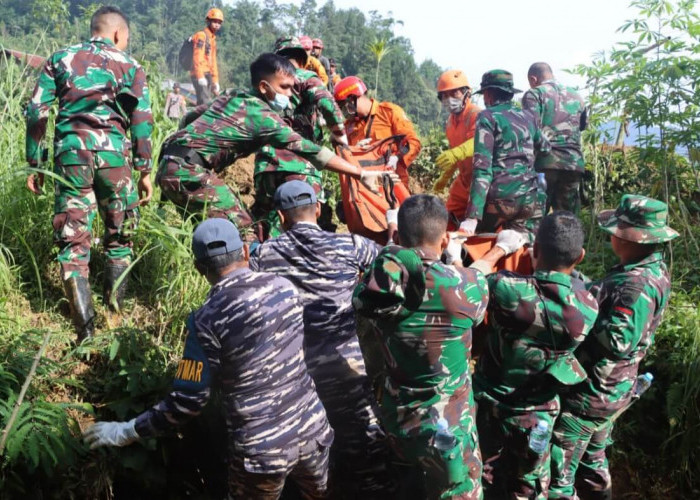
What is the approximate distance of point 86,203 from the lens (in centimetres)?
374

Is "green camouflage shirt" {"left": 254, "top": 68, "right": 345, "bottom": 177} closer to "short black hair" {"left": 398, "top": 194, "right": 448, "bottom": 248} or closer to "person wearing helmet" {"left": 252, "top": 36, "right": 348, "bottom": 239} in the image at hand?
"person wearing helmet" {"left": 252, "top": 36, "right": 348, "bottom": 239}

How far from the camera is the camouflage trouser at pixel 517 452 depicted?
109 inches

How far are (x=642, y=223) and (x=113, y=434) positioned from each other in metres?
2.57

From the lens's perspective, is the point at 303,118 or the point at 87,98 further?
the point at 303,118

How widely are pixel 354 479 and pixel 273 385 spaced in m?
→ 0.99

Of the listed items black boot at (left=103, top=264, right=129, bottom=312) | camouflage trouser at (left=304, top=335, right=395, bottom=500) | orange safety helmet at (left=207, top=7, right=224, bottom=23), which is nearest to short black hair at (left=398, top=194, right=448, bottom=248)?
camouflage trouser at (left=304, top=335, right=395, bottom=500)

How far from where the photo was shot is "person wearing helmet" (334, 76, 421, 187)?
5.34m

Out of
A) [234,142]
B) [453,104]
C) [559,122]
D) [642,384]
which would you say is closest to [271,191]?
[234,142]

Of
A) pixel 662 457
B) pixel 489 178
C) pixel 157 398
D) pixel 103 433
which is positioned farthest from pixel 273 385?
pixel 662 457

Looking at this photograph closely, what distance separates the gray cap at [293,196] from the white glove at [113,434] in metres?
1.19

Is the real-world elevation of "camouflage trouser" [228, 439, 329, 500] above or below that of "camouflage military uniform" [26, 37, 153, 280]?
below

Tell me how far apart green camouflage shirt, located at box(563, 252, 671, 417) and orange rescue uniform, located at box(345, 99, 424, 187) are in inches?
103

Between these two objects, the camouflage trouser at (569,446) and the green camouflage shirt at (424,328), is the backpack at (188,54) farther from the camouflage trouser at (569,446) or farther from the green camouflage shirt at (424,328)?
the camouflage trouser at (569,446)

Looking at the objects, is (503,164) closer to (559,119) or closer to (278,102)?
(559,119)
